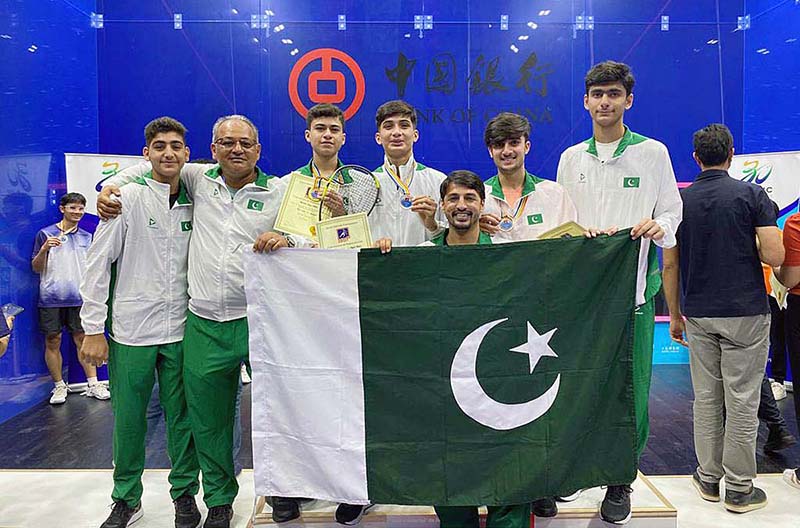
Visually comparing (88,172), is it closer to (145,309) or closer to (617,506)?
(145,309)

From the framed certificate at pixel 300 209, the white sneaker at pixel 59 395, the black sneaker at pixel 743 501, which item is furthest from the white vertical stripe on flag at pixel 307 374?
the white sneaker at pixel 59 395

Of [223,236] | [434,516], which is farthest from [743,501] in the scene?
[223,236]

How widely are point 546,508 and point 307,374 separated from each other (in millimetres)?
1297

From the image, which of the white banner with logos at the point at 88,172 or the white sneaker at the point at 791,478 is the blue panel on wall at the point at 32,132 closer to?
the white banner with logos at the point at 88,172

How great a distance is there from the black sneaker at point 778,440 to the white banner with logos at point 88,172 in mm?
5834

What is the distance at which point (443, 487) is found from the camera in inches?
96.5

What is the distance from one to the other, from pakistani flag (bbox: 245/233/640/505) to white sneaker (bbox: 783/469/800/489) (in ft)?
5.63

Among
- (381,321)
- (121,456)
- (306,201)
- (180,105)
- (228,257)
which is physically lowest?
(121,456)

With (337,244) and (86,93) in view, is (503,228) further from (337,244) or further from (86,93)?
(86,93)

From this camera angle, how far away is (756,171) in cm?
587

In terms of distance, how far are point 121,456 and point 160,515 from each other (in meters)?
0.46

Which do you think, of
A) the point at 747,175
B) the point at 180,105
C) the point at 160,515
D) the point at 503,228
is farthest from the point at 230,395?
the point at 747,175

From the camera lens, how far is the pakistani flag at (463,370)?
2432mm

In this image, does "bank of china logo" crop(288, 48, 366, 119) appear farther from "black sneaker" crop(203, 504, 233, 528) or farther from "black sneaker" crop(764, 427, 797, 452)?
"black sneaker" crop(764, 427, 797, 452)
